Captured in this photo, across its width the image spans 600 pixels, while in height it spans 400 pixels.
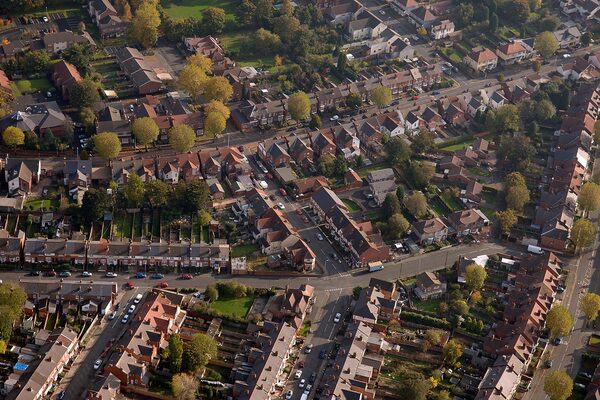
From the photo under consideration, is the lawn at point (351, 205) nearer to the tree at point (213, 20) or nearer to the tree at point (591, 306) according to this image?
the tree at point (591, 306)

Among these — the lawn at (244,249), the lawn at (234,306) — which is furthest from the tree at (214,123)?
the lawn at (234,306)

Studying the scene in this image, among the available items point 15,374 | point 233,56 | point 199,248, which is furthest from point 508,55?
point 15,374

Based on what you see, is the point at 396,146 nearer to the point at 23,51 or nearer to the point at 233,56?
the point at 233,56

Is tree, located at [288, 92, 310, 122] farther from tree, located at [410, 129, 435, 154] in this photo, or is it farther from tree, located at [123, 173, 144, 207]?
tree, located at [123, 173, 144, 207]

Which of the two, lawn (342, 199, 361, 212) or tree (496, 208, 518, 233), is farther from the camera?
lawn (342, 199, 361, 212)

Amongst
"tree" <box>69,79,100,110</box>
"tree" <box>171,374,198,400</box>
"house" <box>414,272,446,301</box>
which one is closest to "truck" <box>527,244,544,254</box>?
"house" <box>414,272,446,301</box>

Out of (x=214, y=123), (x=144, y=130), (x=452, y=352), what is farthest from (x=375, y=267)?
(x=144, y=130)

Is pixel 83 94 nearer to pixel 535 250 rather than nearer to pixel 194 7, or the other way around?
pixel 194 7

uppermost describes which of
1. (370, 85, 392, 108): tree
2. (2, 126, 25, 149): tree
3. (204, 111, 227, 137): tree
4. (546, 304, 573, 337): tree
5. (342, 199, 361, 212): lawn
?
(2, 126, 25, 149): tree
